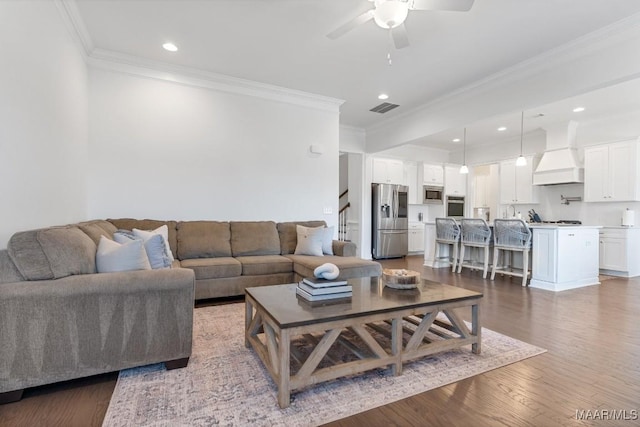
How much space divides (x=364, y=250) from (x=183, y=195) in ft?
13.0

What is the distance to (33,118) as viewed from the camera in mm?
2232

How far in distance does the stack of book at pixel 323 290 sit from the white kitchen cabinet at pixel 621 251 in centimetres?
577

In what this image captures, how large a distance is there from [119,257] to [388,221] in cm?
557

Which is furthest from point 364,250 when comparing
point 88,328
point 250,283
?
point 88,328

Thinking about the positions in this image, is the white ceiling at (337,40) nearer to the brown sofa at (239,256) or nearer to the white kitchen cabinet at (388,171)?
the brown sofa at (239,256)

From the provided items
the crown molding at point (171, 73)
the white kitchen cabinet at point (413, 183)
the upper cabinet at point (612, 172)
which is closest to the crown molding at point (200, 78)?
the crown molding at point (171, 73)

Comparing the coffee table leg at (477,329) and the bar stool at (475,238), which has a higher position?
the bar stool at (475,238)

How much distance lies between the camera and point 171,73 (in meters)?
3.89

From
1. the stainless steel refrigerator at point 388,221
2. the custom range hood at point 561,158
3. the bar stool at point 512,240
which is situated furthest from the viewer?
the stainless steel refrigerator at point 388,221

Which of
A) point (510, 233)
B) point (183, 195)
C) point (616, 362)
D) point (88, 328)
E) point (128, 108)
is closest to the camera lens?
point (88, 328)

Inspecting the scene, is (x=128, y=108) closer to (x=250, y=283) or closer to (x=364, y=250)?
(x=250, y=283)

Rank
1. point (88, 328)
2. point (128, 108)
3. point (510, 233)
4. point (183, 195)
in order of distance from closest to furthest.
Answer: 1. point (88, 328)
2. point (128, 108)
3. point (183, 195)
4. point (510, 233)

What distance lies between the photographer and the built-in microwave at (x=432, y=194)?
7.66m

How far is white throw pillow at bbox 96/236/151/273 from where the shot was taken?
203 cm
